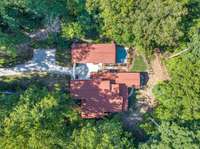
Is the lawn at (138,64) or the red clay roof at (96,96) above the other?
the lawn at (138,64)

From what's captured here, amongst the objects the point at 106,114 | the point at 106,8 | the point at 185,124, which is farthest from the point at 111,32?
the point at 185,124

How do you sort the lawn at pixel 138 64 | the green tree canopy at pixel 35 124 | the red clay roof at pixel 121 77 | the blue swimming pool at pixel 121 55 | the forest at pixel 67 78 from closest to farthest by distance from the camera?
A: the green tree canopy at pixel 35 124 < the forest at pixel 67 78 < the red clay roof at pixel 121 77 < the blue swimming pool at pixel 121 55 < the lawn at pixel 138 64

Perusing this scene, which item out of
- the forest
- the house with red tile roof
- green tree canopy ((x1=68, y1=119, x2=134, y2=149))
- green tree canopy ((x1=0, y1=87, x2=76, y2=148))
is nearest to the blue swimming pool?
the house with red tile roof

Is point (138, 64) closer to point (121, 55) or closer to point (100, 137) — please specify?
point (121, 55)

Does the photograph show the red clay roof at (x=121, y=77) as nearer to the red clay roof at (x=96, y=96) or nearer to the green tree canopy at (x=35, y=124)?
the red clay roof at (x=96, y=96)

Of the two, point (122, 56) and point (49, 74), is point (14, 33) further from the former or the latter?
point (122, 56)

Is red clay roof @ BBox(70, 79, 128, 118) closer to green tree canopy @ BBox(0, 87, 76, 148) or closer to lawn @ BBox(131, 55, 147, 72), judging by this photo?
lawn @ BBox(131, 55, 147, 72)

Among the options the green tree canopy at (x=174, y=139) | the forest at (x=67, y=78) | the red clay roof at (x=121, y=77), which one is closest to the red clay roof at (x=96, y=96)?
the red clay roof at (x=121, y=77)
